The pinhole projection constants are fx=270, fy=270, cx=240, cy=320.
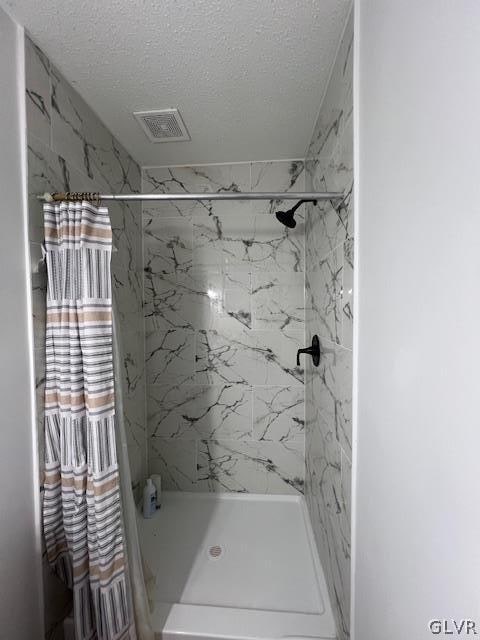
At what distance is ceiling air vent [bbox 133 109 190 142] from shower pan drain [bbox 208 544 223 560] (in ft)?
6.94

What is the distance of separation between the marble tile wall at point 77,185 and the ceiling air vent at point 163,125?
0.21 metres

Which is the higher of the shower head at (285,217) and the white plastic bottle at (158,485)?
the shower head at (285,217)

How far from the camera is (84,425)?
0.91 metres

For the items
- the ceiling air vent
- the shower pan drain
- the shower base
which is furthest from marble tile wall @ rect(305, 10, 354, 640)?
the ceiling air vent

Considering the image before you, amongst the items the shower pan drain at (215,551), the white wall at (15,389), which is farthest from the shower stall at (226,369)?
the white wall at (15,389)

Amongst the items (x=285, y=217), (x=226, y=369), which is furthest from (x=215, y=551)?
(x=285, y=217)

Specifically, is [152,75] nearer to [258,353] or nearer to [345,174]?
[345,174]

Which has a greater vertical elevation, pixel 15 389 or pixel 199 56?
pixel 199 56

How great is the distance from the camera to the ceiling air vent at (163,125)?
1229mm

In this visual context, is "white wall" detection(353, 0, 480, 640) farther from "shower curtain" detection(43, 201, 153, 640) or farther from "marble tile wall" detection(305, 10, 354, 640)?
"shower curtain" detection(43, 201, 153, 640)

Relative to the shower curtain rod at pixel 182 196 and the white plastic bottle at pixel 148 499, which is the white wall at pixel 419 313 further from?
the white plastic bottle at pixel 148 499

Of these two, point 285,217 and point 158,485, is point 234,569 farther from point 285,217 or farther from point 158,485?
point 285,217

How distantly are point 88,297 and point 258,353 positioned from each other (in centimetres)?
105

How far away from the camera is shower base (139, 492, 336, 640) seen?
40.0 inches
